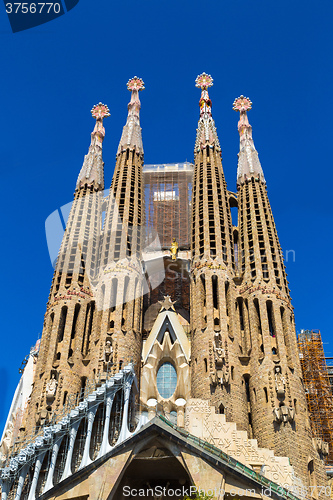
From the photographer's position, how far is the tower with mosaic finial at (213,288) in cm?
3641

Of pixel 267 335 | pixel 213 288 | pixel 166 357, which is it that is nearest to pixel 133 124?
pixel 213 288

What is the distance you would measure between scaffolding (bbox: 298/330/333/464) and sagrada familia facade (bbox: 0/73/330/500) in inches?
293

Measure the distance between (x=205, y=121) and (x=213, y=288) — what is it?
63.0ft

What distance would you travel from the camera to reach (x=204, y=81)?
5912cm

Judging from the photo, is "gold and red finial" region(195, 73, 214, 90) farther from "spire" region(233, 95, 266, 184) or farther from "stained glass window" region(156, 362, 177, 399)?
"stained glass window" region(156, 362, 177, 399)

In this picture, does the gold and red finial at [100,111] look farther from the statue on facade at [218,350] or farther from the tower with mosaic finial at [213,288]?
the statue on facade at [218,350]

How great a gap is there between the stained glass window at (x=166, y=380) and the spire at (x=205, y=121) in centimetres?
2058

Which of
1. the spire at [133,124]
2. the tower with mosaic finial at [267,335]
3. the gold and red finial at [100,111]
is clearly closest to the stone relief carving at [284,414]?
the tower with mosaic finial at [267,335]

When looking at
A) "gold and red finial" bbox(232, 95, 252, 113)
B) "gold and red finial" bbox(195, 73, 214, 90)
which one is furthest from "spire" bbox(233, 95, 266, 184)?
"gold and red finial" bbox(195, 73, 214, 90)

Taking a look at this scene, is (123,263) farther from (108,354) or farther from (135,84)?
(135,84)

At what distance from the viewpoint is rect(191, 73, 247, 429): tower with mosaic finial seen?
36413 mm

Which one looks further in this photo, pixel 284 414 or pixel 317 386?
pixel 317 386

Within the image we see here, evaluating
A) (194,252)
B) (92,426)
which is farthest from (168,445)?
(194,252)

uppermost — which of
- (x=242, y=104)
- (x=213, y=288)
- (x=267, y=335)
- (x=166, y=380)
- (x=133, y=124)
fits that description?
(x=242, y=104)
